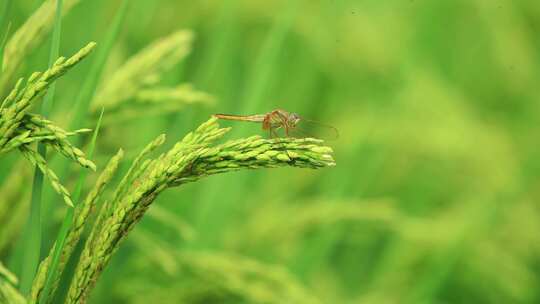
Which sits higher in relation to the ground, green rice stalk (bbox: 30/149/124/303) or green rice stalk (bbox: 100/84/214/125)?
green rice stalk (bbox: 100/84/214/125)

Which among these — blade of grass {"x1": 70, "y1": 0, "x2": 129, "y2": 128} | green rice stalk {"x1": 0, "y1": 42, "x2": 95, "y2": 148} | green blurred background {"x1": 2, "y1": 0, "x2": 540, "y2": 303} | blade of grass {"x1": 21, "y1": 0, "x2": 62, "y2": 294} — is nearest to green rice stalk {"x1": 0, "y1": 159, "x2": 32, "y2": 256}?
green blurred background {"x1": 2, "y1": 0, "x2": 540, "y2": 303}

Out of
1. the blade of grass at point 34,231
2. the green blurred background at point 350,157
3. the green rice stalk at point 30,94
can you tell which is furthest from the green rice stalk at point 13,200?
the green rice stalk at point 30,94

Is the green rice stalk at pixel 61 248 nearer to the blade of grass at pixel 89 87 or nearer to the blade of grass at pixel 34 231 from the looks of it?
the blade of grass at pixel 34 231

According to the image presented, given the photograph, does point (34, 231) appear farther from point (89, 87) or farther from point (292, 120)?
point (292, 120)

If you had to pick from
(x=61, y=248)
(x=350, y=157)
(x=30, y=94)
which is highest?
(x=350, y=157)

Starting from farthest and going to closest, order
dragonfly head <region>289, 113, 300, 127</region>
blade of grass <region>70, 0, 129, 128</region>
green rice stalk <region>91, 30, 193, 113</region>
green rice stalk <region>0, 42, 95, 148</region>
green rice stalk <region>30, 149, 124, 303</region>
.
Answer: green rice stalk <region>91, 30, 193, 113</region>
dragonfly head <region>289, 113, 300, 127</region>
blade of grass <region>70, 0, 129, 128</region>
green rice stalk <region>30, 149, 124, 303</region>
green rice stalk <region>0, 42, 95, 148</region>

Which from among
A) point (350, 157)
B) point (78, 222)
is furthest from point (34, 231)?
point (350, 157)

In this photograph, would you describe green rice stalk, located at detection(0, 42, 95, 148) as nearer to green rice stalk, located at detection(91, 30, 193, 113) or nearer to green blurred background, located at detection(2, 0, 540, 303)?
green blurred background, located at detection(2, 0, 540, 303)
